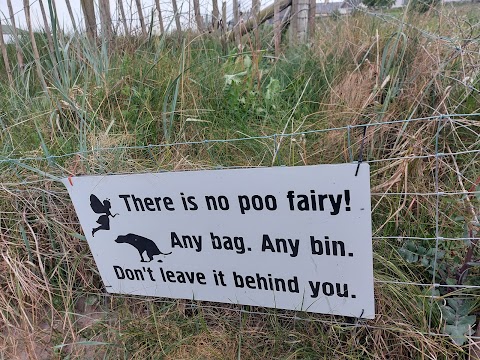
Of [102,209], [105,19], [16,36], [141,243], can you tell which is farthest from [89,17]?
[141,243]

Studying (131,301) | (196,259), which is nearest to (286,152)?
(196,259)

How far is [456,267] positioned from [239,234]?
812 mm

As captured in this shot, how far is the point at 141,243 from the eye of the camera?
1408 millimetres

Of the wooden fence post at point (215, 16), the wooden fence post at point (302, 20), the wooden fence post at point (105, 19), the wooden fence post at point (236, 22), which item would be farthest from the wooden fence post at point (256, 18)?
the wooden fence post at point (105, 19)

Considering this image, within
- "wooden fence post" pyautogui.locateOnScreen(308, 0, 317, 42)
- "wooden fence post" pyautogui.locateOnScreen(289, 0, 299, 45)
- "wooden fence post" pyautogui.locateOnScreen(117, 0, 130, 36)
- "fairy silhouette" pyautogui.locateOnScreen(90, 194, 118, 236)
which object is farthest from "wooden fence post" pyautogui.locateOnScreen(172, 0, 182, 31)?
"fairy silhouette" pyautogui.locateOnScreen(90, 194, 118, 236)

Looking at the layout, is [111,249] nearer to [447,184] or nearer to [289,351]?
[289,351]

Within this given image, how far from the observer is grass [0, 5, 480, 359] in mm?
1372

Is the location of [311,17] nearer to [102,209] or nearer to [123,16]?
[123,16]

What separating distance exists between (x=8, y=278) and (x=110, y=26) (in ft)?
5.70

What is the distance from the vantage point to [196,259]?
1386 mm

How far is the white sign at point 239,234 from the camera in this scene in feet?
3.77

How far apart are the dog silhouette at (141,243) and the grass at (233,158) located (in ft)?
0.82

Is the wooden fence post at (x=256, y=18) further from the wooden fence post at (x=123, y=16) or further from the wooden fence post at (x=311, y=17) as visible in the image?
the wooden fence post at (x=123, y=16)

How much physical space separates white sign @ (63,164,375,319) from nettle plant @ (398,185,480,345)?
269 millimetres
